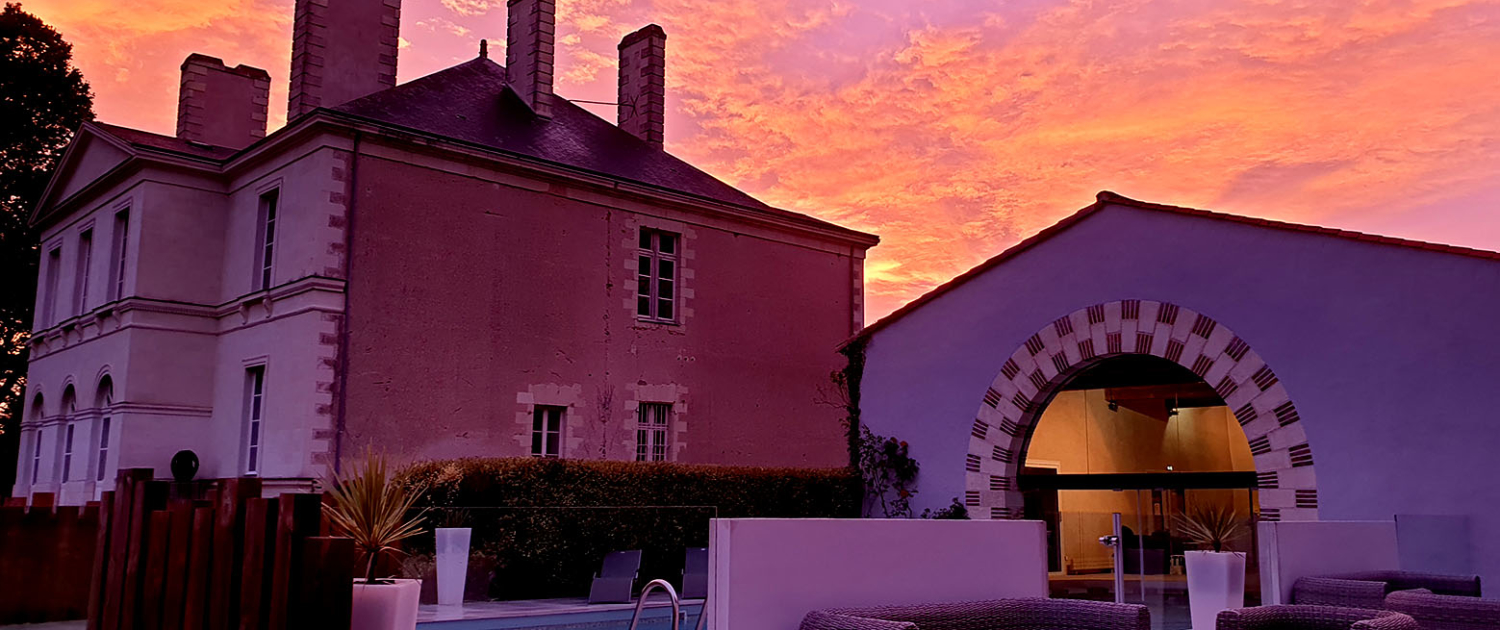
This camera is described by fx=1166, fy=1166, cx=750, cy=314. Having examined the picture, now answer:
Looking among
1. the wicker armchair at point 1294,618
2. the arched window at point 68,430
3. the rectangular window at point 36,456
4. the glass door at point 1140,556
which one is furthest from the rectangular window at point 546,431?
the wicker armchair at point 1294,618

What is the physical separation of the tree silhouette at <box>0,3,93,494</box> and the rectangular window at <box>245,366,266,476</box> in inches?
535

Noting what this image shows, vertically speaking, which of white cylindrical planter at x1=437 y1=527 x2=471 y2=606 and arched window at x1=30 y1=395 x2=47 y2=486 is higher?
arched window at x1=30 y1=395 x2=47 y2=486

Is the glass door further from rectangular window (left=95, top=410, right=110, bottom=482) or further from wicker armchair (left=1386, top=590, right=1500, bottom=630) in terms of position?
rectangular window (left=95, top=410, right=110, bottom=482)

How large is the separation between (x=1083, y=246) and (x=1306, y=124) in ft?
11.4

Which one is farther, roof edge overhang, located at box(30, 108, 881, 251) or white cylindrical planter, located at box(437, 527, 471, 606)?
roof edge overhang, located at box(30, 108, 881, 251)

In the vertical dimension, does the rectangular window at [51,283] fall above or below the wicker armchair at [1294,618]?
above

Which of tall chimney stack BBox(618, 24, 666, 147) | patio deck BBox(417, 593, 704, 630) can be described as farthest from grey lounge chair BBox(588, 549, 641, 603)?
tall chimney stack BBox(618, 24, 666, 147)

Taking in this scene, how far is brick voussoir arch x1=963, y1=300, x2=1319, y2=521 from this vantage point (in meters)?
10.8

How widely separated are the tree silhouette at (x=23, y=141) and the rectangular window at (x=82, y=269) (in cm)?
728

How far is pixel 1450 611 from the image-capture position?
245 inches

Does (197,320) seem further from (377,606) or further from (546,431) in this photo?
(377,606)

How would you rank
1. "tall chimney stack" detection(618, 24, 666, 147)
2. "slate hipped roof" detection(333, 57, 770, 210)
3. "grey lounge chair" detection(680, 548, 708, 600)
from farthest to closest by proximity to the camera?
1. "tall chimney stack" detection(618, 24, 666, 147)
2. "slate hipped roof" detection(333, 57, 770, 210)
3. "grey lounge chair" detection(680, 548, 708, 600)

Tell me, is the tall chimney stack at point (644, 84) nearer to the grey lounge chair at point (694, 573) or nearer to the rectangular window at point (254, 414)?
the rectangular window at point (254, 414)

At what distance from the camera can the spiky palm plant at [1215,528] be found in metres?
9.40
